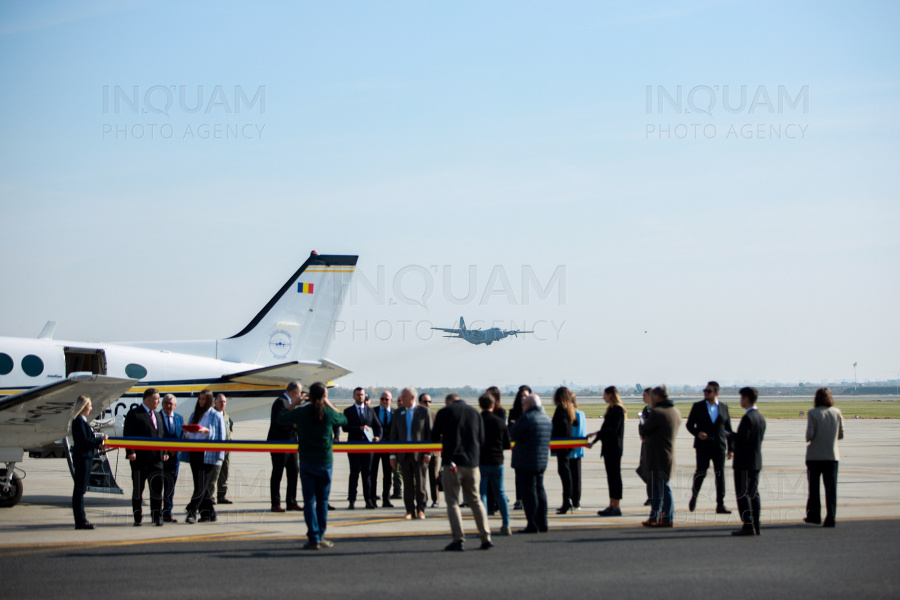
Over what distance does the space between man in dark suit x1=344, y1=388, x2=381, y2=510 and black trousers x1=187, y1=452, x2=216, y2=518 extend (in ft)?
7.81

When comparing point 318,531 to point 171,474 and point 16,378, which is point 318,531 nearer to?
point 171,474

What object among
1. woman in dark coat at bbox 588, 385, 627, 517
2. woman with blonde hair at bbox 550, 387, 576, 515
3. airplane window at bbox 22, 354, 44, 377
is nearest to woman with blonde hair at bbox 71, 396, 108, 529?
airplane window at bbox 22, 354, 44, 377

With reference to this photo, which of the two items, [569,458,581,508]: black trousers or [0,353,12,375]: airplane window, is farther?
[0,353,12,375]: airplane window

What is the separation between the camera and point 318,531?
30.5ft

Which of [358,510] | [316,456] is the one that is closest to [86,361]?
[358,510]

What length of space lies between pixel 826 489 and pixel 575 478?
3.60 meters

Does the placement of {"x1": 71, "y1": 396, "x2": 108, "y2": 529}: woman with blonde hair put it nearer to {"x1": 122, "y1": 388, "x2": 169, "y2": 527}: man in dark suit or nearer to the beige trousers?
{"x1": 122, "y1": 388, "x2": 169, "y2": 527}: man in dark suit

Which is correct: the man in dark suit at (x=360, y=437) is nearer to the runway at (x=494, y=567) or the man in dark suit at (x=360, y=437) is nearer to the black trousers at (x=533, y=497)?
the runway at (x=494, y=567)

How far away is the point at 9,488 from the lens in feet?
42.1

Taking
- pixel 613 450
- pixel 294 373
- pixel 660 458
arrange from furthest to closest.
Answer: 1. pixel 294 373
2. pixel 613 450
3. pixel 660 458

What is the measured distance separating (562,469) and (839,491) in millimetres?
5870

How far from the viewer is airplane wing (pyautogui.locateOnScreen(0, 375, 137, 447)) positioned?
11.4m

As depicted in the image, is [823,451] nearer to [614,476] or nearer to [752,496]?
[752,496]

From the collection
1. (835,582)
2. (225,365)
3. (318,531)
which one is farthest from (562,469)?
(225,365)
